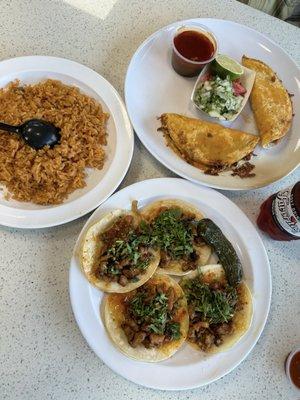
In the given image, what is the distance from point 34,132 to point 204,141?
752 millimetres

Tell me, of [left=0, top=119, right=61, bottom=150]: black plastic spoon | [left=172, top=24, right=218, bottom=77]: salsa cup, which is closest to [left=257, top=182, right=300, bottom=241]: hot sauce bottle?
[left=172, top=24, right=218, bottom=77]: salsa cup

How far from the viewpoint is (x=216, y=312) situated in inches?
60.3

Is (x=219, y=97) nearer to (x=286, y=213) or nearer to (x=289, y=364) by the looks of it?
(x=286, y=213)

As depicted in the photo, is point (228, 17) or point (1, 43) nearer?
point (1, 43)

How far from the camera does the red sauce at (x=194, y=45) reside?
6.26 ft

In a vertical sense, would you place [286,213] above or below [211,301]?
above

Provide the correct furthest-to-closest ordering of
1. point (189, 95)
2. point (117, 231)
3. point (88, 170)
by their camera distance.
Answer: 1. point (189, 95)
2. point (88, 170)
3. point (117, 231)

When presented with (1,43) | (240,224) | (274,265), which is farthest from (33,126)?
(274,265)

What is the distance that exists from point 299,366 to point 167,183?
891mm

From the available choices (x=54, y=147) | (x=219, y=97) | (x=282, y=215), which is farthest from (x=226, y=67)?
(x=54, y=147)

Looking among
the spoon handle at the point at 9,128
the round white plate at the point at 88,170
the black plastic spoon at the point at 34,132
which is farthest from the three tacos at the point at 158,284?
the spoon handle at the point at 9,128

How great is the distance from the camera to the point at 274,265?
1.73 metres

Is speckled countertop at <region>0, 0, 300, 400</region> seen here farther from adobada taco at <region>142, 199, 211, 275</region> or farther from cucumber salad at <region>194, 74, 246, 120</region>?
cucumber salad at <region>194, 74, 246, 120</region>

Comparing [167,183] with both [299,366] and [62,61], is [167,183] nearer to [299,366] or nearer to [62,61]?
[62,61]
